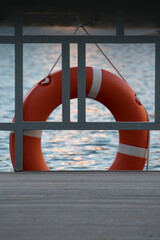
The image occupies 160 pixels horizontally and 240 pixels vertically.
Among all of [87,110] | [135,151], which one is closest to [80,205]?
[135,151]

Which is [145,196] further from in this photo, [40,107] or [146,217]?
[40,107]

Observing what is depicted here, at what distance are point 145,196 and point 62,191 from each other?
334mm

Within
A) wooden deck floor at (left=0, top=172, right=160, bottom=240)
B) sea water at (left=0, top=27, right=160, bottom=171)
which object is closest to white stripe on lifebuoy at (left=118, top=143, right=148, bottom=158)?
wooden deck floor at (left=0, top=172, right=160, bottom=240)

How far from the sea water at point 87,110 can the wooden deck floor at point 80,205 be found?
10.7 feet

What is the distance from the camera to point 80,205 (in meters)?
1.70

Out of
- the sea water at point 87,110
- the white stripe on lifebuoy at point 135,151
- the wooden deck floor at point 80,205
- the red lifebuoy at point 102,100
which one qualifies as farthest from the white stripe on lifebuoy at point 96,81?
the sea water at point 87,110

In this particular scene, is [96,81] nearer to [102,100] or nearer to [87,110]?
[102,100]

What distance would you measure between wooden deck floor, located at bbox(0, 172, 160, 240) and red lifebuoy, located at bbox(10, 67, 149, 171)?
0.68ft

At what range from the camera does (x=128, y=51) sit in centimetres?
2225

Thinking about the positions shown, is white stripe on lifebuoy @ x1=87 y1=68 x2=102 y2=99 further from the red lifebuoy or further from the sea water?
the sea water

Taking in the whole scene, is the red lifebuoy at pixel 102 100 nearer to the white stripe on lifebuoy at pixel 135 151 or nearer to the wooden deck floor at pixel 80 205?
the white stripe on lifebuoy at pixel 135 151

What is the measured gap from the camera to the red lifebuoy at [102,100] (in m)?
2.38

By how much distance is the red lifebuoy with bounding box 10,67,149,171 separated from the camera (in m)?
2.38

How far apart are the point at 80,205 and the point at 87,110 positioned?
9.19 metres
